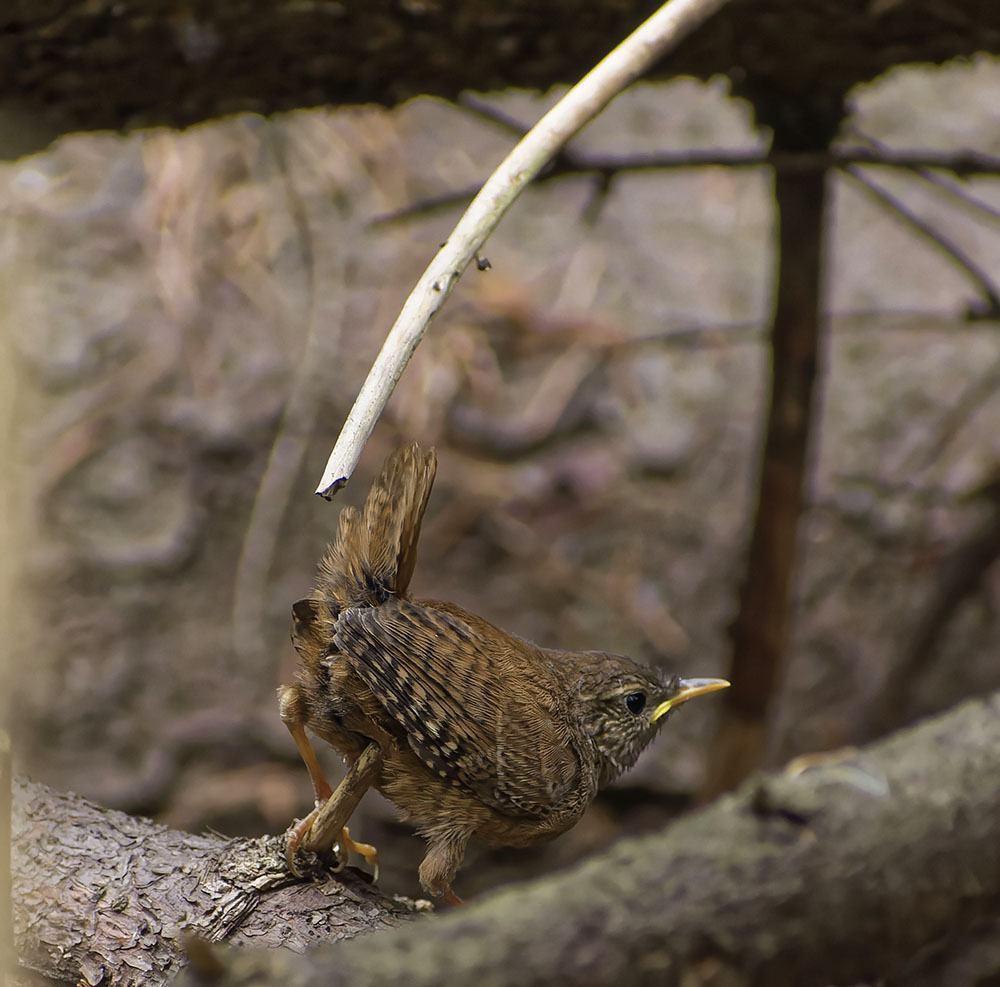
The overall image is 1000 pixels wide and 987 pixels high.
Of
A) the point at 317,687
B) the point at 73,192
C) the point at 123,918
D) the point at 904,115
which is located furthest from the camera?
the point at 904,115

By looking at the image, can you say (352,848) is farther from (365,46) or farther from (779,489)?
(779,489)

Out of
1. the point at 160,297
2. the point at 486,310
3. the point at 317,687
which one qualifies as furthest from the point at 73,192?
the point at 317,687

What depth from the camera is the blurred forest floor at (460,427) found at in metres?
4.76

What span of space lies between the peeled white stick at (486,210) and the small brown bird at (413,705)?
67cm

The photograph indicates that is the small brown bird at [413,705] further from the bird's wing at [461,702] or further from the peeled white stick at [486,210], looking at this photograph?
the peeled white stick at [486,210]

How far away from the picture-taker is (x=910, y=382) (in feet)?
18.1

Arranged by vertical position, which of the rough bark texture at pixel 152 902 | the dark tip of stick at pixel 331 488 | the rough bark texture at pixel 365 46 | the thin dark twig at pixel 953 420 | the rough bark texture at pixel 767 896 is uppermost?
the rough bark texture at pixel 365 46

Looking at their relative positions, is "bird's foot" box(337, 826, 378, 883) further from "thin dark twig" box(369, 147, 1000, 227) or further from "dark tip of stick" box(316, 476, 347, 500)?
"thin dark twig" box(369, 147, 1000, 227)

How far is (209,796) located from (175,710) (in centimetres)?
44

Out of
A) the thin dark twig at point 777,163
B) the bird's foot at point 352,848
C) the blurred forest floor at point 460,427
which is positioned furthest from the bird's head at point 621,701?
the blurred forest floor at point 460,427

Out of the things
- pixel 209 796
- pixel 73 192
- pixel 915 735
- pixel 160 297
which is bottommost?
pixel 209 796

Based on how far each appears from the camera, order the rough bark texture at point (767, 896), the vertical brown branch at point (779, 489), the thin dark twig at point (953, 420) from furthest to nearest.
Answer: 1. the thin dark twig at point (953, 420)
2. the vertical brown branch at point (779, 489)
3. the rough bark texture at point (767, 896)

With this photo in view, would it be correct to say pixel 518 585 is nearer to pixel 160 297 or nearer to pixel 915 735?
pixel 160 297

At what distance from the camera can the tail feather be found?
223 cm
